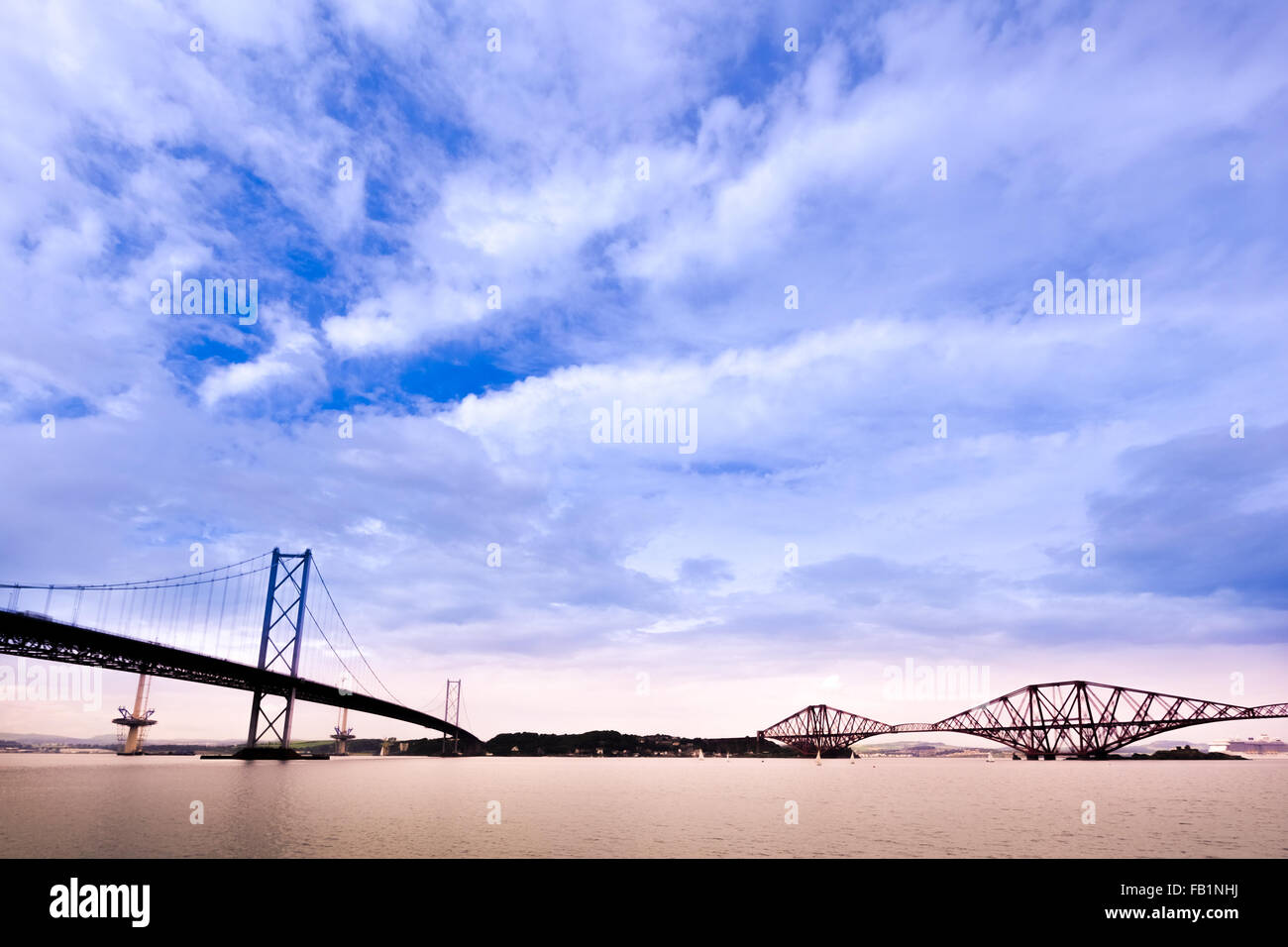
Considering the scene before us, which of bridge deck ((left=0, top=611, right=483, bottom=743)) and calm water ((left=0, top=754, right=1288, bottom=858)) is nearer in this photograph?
calm water ((left=0, top=754, right=1288, bottom=858))

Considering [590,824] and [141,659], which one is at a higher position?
[141,659]

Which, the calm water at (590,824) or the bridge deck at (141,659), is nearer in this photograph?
the calm water at (590,824)

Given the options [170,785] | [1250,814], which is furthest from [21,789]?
[1250,814]

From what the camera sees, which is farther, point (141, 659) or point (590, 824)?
point (141, 659)
